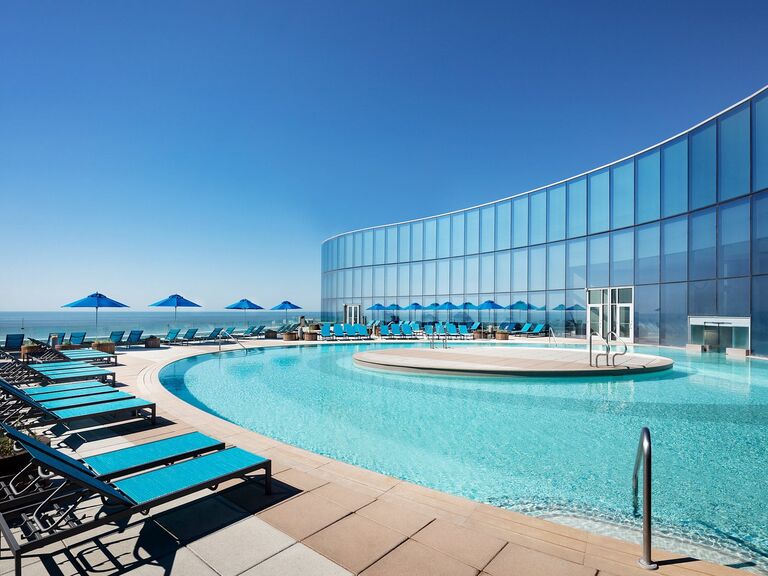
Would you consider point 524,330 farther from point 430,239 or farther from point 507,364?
point 507,364

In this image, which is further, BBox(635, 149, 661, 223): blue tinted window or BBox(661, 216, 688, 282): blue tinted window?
BBox(635, 149, 661, 223): blue tinted window

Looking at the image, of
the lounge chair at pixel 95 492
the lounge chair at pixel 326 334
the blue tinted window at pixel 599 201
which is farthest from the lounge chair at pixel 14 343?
the blue tinted window at pixel 599 201

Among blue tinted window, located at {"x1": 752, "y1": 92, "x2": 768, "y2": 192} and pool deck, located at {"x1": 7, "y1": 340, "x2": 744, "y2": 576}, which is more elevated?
A: blue tinted window, located at {"x1": 752, "y1": 92, "x2": 768, "y2": 192}

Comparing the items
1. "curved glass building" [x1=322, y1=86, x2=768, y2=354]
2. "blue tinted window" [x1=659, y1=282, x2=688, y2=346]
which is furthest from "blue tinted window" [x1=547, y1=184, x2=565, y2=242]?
"blue tinted window" [x1=659, y1=282, x2=688, y2=346]

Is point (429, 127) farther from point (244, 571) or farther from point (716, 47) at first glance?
point (244, 571)

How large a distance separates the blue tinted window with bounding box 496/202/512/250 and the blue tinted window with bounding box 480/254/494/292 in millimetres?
1059

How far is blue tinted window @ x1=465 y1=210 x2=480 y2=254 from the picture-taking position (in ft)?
94.7

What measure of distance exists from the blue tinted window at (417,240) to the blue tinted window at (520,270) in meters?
7.77

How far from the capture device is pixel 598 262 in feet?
71.2

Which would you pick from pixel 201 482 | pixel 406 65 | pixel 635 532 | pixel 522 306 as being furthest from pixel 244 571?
pixel 522 306

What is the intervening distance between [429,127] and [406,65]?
5.54m

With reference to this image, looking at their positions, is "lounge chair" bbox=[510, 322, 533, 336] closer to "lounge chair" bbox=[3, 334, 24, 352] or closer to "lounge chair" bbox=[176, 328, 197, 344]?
"lounge chair" bbox=[176, 328, 197, 344]

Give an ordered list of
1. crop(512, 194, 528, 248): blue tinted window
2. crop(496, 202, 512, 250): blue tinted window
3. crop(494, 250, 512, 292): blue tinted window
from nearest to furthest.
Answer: crop(512, 194, 528, 248): blue tinted window → crop(494, 250, 512, 292): blue tinted window → crop(496, 202, 512, 250): blue tinted window

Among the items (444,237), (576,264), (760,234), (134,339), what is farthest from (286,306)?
(760,234)
